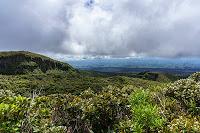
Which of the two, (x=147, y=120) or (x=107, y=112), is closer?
(x=147, y=120)

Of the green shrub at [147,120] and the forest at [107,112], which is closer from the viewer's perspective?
the forest at [107,112]

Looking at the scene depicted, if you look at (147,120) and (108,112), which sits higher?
(147,120)

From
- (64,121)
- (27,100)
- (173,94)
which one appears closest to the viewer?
(27,100)

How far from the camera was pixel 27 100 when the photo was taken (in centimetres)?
992

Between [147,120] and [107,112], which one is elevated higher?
[147,120]

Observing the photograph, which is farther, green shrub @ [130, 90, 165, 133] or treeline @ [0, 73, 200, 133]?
green shrub @ [130, 90, 165, 133]

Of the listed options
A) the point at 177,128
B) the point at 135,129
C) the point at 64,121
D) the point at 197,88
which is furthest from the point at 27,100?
the point at 197,88

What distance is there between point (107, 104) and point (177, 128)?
1139 centimetres

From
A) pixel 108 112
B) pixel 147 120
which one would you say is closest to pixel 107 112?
pixel 108 112

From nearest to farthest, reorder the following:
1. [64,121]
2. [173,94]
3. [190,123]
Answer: [190,123], [64,121], [173,94]

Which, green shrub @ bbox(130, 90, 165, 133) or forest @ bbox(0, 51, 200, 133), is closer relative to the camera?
forest @ bbox(0, 51, 200, 133)

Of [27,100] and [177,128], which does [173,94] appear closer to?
[177,128]

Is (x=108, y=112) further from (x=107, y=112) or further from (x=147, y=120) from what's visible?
(x=147, y=120)

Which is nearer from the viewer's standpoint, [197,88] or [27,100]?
[27,100]
